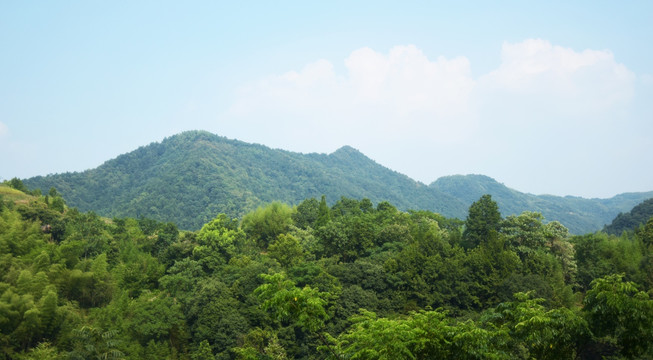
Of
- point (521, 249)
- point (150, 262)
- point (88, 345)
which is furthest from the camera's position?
point (150, 262)

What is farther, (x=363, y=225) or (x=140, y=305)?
(x=363, y=225)

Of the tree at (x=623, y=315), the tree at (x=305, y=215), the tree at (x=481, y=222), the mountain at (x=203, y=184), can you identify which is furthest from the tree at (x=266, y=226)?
the mountain at (x=203, y=184)

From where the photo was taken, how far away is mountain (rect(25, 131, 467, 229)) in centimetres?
8819

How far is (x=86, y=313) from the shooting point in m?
25.4

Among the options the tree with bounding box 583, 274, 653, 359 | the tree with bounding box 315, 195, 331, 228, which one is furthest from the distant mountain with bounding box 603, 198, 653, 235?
the tree with bounding box 583, 274, 653, 359

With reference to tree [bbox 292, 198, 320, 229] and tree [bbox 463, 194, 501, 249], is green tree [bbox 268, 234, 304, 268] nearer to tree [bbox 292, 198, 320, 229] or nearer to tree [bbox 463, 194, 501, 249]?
tree [bbox 292, 198, 320, 229]

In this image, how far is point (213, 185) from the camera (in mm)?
95062

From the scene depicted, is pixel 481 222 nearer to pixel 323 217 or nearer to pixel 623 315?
pixel 323 217

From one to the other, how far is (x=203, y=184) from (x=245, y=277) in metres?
73.5

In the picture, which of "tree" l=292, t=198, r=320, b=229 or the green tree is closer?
the green tree

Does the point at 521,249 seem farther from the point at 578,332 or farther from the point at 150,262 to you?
the point at 150,262

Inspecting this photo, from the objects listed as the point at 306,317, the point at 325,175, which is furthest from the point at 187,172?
the point at 306,317

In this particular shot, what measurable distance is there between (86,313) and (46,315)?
472 centimetres

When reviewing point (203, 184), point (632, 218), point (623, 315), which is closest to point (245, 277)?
point (623, 315)
